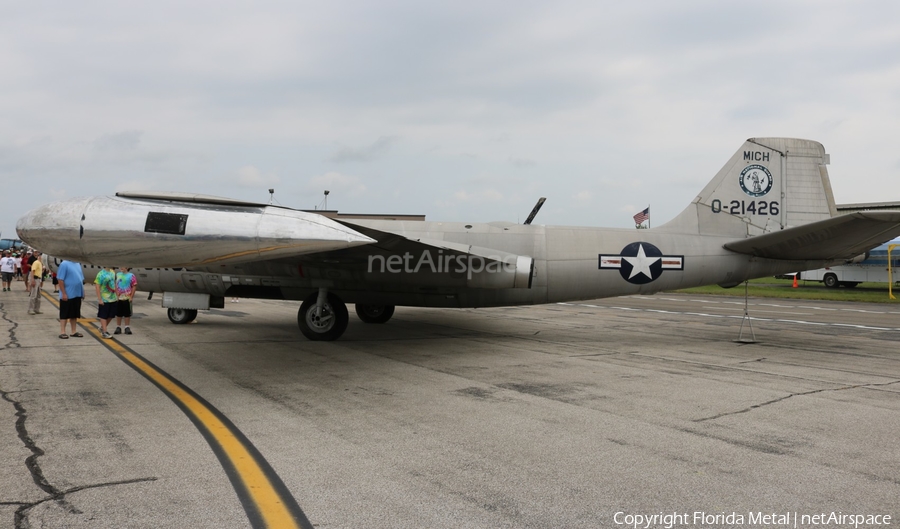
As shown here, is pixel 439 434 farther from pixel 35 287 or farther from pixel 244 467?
pixel 35 287

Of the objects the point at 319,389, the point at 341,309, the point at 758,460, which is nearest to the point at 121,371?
the point at 319,389

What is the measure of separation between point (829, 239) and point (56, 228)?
13.0m

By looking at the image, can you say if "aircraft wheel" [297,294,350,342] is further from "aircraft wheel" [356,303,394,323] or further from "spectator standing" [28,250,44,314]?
"spectator standing" [28,250,44,314]

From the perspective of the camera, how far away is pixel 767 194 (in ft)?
45.0

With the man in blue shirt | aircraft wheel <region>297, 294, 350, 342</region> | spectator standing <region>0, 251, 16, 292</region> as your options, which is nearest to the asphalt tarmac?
aircraft wheel <region>297, 294, 350, 342</region>

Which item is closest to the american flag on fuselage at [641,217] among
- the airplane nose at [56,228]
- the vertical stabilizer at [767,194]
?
the vertical stabilizer at [767,194]

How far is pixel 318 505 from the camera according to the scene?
166 inches

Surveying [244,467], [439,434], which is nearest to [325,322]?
[439,434]

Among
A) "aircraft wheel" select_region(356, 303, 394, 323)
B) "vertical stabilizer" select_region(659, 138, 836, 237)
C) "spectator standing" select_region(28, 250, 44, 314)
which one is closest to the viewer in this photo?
"vertical stabilizer" select_region(659, 138, 836, 237)

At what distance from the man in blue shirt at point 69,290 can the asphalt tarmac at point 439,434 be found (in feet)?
2.01

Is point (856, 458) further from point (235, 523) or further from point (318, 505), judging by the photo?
point (235, 523)

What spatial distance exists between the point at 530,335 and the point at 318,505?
36.3 ft

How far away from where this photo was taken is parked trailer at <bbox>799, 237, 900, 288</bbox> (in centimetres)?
3388

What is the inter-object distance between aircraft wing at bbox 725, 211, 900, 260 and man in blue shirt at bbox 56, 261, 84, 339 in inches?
537
